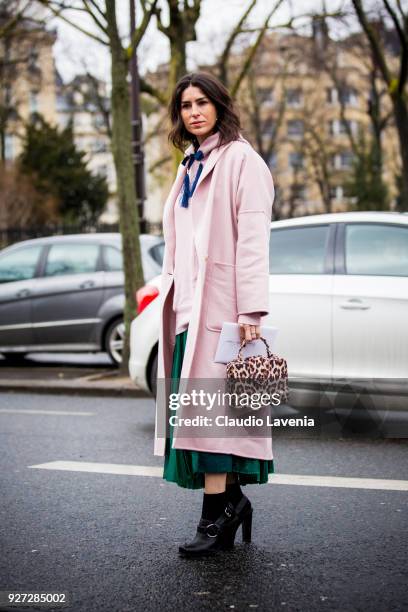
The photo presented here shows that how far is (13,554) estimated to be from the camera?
4.02 meters

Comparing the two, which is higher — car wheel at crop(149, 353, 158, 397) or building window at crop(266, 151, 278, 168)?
building window at crop(266, 151, 278, 168)

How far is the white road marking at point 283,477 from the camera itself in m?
5.24

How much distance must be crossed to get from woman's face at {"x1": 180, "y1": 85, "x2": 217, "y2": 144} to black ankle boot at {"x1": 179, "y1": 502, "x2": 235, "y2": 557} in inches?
60.7

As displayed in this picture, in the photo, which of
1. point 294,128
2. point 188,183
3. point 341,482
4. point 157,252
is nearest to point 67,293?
point 157,252

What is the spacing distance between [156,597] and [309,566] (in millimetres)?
672

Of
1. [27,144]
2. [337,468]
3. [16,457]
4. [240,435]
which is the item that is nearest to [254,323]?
[240,435]

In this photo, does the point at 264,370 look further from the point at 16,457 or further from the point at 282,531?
the point at 16,457

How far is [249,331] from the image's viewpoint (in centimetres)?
383

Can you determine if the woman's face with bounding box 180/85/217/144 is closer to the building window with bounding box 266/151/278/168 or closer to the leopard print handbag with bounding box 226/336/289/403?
the leopard print handbag with bounding box 226/336/289/403

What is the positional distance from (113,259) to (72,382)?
223cm

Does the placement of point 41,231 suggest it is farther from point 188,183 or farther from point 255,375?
point 255,375

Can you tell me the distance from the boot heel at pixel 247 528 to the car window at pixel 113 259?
794cm

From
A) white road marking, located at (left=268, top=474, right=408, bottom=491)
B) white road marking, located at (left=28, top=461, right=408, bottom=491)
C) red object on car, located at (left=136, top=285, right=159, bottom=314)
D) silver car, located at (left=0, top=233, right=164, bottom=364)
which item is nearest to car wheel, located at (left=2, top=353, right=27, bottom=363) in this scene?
silver car, located at (left=0, top=233, right=164, bottom=364)

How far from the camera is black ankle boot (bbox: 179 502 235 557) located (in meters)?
3.93
